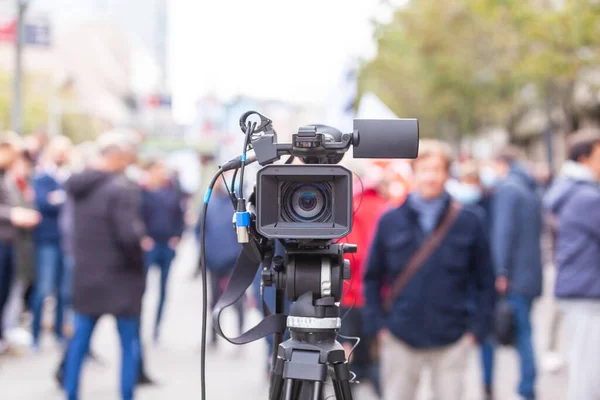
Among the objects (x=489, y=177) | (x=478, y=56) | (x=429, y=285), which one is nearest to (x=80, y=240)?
(x=429, y=285)

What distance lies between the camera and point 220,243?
8.48m

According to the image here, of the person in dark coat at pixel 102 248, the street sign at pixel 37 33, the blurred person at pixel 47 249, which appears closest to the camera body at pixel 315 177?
the person in dark coat at pixel 102 248

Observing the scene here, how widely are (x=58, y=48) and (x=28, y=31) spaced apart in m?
76.7

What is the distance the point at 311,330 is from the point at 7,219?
5.52 m

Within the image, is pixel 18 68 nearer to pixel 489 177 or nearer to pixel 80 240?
pixel 489 177

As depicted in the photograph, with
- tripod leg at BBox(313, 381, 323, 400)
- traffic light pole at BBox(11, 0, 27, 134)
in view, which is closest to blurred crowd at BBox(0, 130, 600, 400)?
tripod leg at BBox(313, 381, 323, 400)

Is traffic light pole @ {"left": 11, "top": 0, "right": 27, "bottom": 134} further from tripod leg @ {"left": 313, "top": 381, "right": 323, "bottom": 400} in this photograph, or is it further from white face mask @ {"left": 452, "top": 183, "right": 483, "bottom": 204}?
tripod leg @ {"left": 313, "top": 381, "right": 323, "bottom": 400}

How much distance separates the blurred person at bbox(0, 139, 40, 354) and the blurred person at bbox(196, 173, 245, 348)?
70.8 inches

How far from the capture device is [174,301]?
12.3 metres

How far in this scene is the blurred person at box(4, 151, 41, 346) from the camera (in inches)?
310

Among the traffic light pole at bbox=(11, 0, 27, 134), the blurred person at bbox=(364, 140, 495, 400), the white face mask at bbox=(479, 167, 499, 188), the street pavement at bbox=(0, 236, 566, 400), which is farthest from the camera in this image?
the traffic light pole at bbox=(11, 0, 27, 134)

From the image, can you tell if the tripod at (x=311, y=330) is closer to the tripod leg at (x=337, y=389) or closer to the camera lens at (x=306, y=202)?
the tripod leg at (x=337, y=389)

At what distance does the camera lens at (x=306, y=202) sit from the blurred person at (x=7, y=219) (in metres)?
5.32

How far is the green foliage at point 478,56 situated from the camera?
12.1 meters
